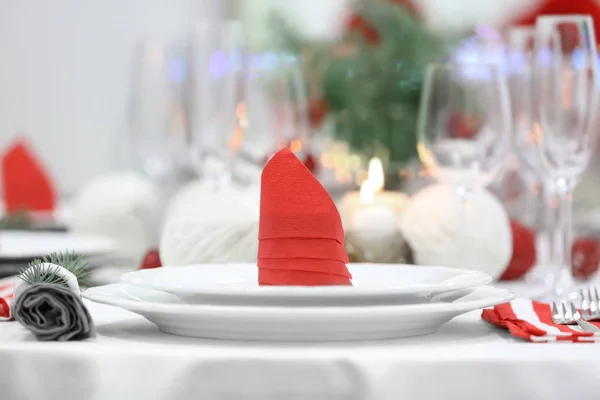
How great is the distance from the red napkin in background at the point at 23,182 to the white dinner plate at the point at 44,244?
0.38 metres

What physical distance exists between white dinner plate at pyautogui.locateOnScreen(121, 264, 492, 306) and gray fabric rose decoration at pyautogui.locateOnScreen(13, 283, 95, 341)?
45mm

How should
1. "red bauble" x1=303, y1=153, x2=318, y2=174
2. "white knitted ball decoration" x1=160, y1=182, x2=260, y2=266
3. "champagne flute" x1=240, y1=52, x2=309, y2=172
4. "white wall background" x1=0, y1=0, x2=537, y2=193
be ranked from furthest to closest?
"white wall background" x1=0, y1=0, x2=537, y2=193
"red bauble" x1=303, y1=153, x2=318, y2=174
"champagne flute" x1=240, y1=52, x2=309, y2=172
"white knitted ball decoration" x1=160, y1=182, x2=260, y2=266

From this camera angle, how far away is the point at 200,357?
0.64 m

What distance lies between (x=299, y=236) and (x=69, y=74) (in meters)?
3.72

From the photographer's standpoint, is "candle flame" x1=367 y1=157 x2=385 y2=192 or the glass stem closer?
the glass stem

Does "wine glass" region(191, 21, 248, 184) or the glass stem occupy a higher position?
"wine glass" region(191, 21, 248, 184)

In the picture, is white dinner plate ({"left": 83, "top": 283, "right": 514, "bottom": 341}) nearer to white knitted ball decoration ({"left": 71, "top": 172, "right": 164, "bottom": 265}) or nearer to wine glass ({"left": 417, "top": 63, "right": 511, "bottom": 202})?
wine glass ({"left": 417, "top": 63, "right": 511, "bottom": 202})

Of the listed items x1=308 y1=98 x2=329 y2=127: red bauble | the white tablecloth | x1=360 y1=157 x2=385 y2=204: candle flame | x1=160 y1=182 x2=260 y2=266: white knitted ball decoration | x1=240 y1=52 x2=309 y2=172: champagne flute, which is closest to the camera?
the white tablecloth

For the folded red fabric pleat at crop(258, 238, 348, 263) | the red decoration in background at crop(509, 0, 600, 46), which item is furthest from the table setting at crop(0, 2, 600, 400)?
the red decoration in background at crop(509, 0, 600, 46)

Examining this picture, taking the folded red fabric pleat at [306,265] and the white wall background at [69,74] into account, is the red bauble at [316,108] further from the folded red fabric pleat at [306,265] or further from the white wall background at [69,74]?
the white wall background at [69,74]

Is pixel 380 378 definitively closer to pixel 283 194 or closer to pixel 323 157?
pixel 283 194

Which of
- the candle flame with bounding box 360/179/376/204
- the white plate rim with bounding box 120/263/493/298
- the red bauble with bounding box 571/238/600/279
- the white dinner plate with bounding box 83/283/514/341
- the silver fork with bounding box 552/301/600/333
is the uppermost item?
the candle flame with bounding box 360/179/376/204

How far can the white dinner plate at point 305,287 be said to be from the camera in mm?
672

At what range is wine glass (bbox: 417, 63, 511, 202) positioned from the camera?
41.9 inches
